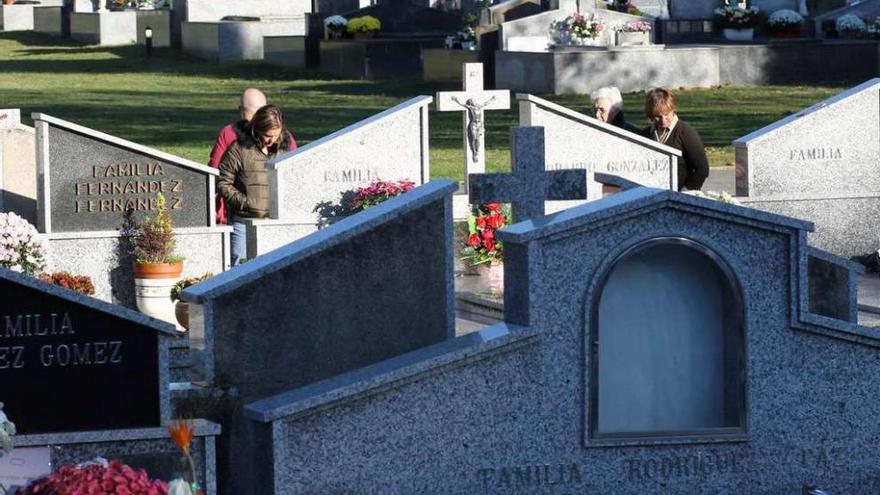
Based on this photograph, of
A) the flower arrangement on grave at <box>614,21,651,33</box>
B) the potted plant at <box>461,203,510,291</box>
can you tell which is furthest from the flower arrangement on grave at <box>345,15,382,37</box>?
the potted plant at <box>461,203,510,291</box>

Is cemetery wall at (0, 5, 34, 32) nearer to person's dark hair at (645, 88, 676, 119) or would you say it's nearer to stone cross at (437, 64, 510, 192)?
stone cross at (437, 64, 510, 192)

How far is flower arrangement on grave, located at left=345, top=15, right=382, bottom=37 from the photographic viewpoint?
35156 mm

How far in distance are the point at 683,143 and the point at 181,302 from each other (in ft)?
13.7

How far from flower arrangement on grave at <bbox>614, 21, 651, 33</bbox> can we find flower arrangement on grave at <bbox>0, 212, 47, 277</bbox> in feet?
58.8

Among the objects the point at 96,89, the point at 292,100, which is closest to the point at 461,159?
the point at 292,100

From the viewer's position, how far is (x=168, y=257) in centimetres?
1404

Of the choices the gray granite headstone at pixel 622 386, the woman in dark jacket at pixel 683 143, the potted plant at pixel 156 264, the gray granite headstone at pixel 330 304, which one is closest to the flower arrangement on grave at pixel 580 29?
the woman in dark jacket at pixel 683 143

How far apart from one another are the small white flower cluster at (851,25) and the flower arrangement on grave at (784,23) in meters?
1.05

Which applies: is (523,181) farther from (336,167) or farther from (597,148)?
(597,148)

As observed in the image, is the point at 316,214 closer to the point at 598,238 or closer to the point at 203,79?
the point at 598,238

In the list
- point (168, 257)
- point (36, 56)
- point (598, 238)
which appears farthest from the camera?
point (36, 56)

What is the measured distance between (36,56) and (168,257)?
1163 inches

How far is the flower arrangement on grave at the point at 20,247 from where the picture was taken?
1330cm

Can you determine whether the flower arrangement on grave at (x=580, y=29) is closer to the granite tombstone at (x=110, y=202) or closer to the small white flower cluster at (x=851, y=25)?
the small white flower cluster at (x=851, y=25)
